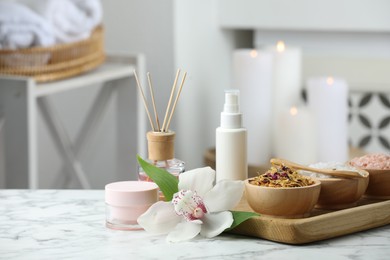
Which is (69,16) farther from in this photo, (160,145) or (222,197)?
(222,197)

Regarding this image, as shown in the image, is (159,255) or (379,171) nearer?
(159,255)

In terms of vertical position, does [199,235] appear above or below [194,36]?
below

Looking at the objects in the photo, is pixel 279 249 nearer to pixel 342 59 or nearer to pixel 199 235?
pixel 199 235

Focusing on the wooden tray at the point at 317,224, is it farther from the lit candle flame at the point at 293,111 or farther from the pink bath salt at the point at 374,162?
the lit candle flame at the point at 293,111

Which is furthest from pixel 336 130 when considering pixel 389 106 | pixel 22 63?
pixel 22 63

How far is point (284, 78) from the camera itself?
210 centimetres

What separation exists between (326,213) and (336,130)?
1029mm

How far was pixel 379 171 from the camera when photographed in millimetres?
1063

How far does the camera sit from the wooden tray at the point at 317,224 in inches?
36.9

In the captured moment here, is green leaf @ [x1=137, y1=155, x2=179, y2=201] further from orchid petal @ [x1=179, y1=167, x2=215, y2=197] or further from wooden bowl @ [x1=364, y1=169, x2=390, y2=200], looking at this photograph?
wooden bowl @ [x1=364, y1=169, x2=390, y2=200]

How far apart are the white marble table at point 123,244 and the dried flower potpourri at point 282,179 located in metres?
→ 0.07

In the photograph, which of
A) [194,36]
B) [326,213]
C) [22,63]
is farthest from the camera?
[194,36]

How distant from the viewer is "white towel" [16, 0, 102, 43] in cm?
196

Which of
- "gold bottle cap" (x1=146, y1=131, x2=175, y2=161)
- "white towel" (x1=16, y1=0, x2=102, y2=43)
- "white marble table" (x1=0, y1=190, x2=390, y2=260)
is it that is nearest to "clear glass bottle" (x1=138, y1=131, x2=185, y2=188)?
"gold bottle cap" (x1=146, y1=131, x2=175, y2=161)
